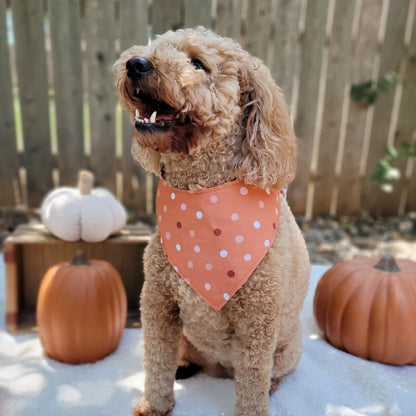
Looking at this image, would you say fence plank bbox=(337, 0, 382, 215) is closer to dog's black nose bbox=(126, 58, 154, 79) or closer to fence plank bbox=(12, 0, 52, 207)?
fence plank bbox=(12, 0, 52, 207)

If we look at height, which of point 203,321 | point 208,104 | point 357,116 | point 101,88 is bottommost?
point 203,321

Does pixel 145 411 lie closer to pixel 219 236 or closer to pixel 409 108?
pixel 219 236

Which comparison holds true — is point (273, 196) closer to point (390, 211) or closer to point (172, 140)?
point (172, 140)

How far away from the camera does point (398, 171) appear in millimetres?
3854

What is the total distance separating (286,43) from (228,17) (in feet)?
1.64

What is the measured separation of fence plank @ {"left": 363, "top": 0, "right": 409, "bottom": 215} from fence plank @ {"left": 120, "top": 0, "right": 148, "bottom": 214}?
194cm

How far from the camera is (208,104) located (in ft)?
4.11

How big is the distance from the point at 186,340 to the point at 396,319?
2.89 feet

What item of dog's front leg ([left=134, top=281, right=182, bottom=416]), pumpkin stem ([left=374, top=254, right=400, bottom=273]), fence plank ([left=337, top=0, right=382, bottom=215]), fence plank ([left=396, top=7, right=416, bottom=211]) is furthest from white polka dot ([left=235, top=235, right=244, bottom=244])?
fence plank ([left=396, top=7, right=416, bottom=211])

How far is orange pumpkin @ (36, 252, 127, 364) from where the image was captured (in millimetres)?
1868

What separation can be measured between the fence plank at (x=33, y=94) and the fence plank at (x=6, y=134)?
9 centimetres

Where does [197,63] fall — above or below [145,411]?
above

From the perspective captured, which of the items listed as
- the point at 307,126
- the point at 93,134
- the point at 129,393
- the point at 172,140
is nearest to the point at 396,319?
the point at 129,393

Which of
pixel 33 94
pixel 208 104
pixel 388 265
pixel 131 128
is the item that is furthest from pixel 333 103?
pixel 208 104
